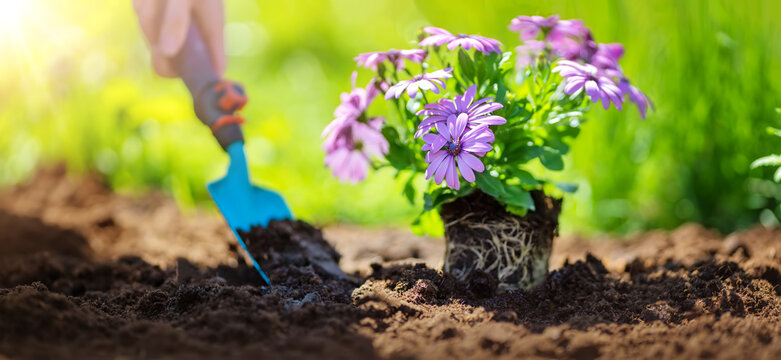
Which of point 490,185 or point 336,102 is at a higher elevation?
point 336,102

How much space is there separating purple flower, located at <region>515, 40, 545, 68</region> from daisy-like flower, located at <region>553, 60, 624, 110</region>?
0.64 feet

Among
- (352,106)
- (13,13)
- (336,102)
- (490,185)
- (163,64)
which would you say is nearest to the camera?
(490,185)

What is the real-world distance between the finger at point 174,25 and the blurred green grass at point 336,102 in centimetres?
129

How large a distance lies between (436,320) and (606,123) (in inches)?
64.6

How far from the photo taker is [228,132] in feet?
7.14

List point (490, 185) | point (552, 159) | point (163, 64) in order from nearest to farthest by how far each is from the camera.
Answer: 1. point (490, 185)
2. point (552, 159)
3. point (163, 64)

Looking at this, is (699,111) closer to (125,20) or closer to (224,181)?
(224,181)

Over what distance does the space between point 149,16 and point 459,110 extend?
1136 mm

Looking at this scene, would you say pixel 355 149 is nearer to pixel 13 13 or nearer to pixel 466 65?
pixel 466 65

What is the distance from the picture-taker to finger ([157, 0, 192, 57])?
2.18 meters

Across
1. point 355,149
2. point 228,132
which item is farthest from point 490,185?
point 228,132

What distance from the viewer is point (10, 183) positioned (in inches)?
159

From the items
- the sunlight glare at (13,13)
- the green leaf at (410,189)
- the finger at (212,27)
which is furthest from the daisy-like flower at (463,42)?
the sunlight glare at (13,13)

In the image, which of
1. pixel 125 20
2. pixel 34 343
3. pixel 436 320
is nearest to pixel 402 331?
pixel 436 320
